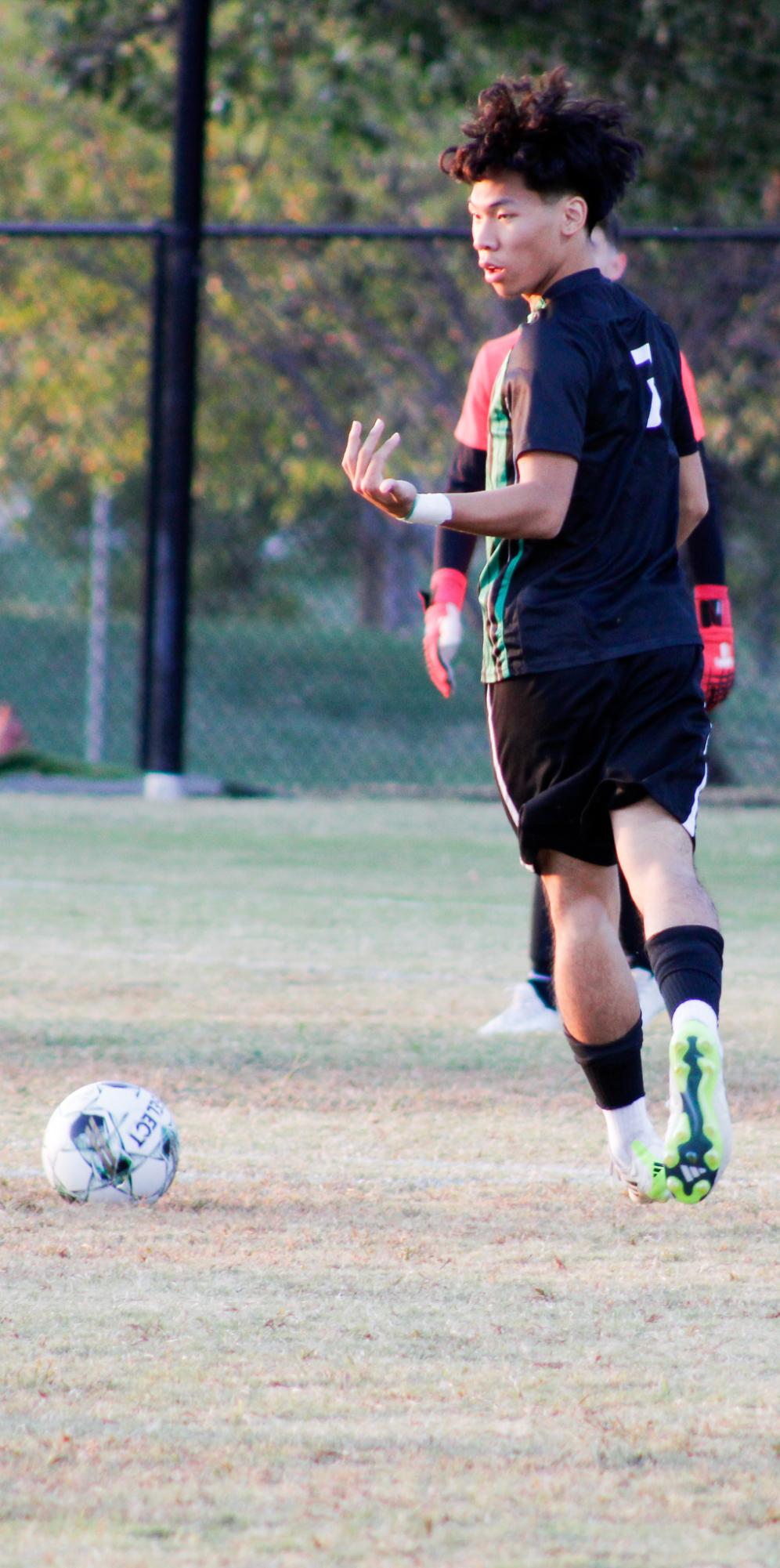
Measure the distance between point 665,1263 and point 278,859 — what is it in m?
5.65

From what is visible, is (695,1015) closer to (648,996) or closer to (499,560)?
(499,560)

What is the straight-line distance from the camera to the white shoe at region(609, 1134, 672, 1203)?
334 centimetres

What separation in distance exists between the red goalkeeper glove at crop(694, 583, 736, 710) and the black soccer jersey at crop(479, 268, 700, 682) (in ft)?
3.47

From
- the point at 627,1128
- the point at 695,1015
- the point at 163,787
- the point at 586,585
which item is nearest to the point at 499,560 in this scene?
the point at 586,585

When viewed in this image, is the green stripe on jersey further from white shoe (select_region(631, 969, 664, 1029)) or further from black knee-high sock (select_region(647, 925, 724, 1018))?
white shoe (select_region(631, 969, 664, 1029))

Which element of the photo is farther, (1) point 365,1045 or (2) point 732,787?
(2) point 732,787

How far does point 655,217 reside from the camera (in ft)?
41.6

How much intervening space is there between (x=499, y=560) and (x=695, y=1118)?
1.02 m

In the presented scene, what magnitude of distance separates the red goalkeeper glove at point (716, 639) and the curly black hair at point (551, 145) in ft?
4.29

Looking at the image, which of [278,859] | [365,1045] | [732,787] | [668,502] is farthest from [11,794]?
[668,502]

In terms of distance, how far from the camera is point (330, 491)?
47.9ft

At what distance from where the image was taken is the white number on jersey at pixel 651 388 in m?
3.37

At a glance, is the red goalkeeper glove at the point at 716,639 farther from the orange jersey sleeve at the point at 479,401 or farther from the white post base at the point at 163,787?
the white post base at the point at 163,787

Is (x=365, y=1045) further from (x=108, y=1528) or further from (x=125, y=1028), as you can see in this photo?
(x=108, y=1528)
